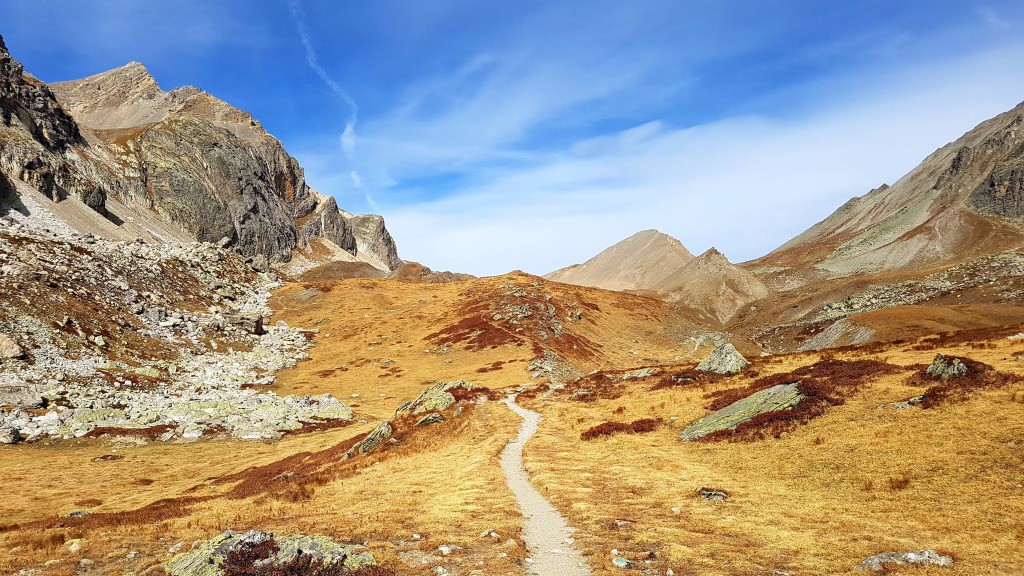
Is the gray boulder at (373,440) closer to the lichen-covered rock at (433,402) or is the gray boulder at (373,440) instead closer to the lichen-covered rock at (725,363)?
the lichen-covered rock at (433,402)

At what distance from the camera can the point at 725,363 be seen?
155 ft

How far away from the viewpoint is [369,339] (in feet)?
326

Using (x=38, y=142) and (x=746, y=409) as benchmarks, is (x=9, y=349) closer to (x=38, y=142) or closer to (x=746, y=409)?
(x=746, y=409)

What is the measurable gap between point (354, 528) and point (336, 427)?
1592 inches

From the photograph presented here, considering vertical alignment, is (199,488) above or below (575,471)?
above

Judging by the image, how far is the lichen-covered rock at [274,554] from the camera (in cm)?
1269

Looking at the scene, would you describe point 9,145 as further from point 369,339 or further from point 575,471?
point 575,471

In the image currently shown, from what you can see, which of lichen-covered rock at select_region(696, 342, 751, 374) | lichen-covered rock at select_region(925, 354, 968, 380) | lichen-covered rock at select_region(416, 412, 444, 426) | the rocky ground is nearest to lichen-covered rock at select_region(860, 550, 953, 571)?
lichen-covered rock at select_region(925, 354, 968, 380)

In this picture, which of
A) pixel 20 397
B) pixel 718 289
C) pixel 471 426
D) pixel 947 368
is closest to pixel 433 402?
pixel 471 426

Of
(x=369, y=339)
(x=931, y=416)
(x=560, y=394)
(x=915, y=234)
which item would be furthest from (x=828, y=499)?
(x=915, y=234)

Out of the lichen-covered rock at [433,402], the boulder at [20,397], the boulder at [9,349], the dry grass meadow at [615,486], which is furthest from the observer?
the boulder at [9,349]

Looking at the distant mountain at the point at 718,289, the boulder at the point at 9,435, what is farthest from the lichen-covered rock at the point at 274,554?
the distant mountain at the point at 718,289

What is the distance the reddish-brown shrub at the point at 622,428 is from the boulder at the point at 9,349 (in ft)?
199

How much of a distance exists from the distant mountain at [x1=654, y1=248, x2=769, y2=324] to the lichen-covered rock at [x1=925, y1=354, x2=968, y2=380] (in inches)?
4636
